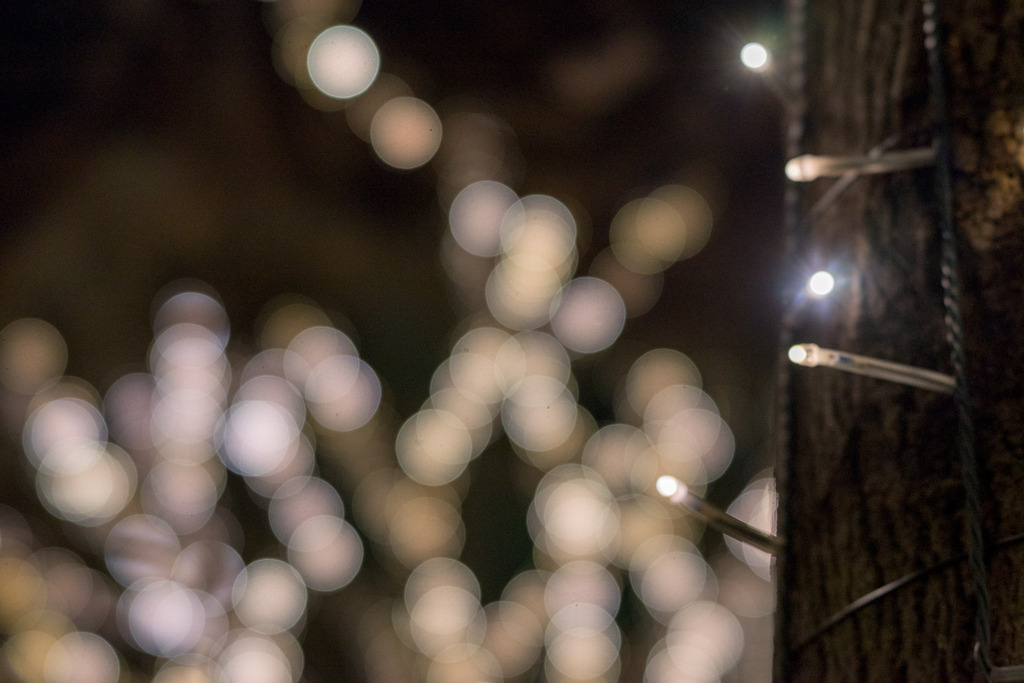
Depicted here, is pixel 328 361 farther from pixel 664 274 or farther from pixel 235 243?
pixel 664 274

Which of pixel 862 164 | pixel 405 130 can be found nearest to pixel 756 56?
pixel 862 164

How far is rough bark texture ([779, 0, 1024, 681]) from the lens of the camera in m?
0.62

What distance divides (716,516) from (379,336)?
6.92 feet

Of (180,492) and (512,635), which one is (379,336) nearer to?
(180,492)

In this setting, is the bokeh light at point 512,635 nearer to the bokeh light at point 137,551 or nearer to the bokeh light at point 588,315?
the bokeh light at point 588,315

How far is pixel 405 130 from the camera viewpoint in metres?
2.27

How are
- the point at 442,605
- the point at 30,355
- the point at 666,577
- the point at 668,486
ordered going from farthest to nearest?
the point at 666,577 < the point at 442,605 < the point at 30,355 < the point at 668,486

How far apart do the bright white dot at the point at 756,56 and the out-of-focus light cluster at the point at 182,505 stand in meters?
2.09

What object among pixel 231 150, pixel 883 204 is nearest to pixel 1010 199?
pixel 883 204

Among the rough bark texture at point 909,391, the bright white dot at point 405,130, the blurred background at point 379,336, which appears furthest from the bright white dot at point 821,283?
the bright white dot at point 405,130

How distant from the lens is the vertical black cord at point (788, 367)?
27.5 inches

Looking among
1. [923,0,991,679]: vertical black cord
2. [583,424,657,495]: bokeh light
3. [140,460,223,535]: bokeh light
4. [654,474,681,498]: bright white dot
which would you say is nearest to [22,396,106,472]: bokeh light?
[140,460,223,535]: bokeh light

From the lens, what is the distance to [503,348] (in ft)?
9.52

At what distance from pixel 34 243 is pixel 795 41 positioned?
2.08 meters
